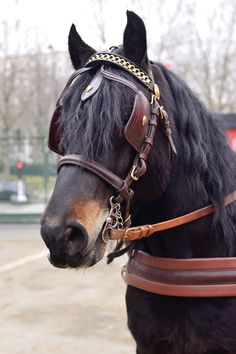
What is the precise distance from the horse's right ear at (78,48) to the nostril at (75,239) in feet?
2.74

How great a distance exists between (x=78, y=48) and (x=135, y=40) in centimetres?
34

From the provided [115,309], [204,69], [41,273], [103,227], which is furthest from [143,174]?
[204,69]

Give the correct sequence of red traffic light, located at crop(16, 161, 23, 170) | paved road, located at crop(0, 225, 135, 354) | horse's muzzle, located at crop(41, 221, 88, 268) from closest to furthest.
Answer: horse's muzzle, located at crop(41, 221, 88, 268), paved road, located at crop(0, 225, 135, 354), red traffic light, located at crop(16, 161, 23, 170)

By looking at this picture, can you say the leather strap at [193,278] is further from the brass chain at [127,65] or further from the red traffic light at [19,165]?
the red traffic light at [19,165]

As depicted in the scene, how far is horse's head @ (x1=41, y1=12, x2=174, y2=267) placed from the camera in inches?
64.2

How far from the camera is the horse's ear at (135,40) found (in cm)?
186

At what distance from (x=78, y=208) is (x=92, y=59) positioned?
0.64m

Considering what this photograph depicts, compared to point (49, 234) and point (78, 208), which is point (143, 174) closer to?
point (78, 208)

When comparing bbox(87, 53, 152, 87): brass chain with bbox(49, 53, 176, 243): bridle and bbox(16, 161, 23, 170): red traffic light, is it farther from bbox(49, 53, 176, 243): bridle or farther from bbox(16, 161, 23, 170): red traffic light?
bbox(16, 161, 23, 170): red traffic light

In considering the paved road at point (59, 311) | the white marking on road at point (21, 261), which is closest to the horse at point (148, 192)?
the paved road at point (59, 311)

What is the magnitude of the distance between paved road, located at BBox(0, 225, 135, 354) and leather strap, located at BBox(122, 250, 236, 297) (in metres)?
1.06

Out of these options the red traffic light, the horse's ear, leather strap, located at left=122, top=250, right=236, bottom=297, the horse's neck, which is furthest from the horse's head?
the red traffic light

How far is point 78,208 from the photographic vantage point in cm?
163

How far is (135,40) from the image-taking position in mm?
1915
